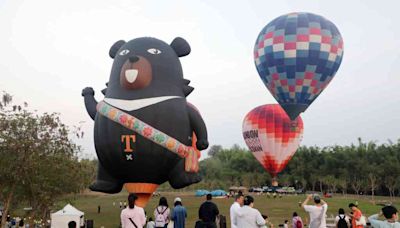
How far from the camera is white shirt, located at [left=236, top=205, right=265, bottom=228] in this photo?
5.86 metres

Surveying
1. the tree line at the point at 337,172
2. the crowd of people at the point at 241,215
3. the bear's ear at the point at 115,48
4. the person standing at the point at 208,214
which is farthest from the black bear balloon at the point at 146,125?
the tree line at the point at 337,172

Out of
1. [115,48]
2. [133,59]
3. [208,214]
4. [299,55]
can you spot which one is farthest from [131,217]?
[299,55]

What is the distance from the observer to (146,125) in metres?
10.0

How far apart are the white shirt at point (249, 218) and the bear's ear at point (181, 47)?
6261 mm

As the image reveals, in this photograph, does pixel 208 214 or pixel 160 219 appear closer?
pixel 208 214

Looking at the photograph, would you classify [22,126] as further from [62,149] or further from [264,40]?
[264,40]

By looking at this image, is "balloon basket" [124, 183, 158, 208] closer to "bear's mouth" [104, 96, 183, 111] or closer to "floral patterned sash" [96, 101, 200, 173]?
"floral patterned sash" [96, 101, 200, 173]

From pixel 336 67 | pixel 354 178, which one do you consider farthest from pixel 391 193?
pixel 336 67

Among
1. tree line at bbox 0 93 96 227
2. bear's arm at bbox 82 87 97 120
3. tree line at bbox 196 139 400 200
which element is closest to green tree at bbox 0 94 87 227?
tree line at bbox 0 93 96 227

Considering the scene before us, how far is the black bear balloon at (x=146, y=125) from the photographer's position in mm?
10070

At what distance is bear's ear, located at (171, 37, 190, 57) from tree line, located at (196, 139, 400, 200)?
45.8 meters

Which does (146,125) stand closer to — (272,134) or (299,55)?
(299,55)

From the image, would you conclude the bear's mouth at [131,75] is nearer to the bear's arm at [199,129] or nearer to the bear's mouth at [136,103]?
the bear's mouth at [136,103]

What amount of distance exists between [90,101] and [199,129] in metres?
2.95
